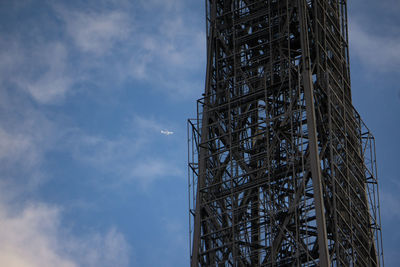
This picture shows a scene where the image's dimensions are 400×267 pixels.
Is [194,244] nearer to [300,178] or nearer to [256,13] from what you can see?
[300,178]

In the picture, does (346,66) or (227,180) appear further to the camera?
(346,66)

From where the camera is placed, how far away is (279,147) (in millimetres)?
49281

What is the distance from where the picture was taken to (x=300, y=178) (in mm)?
47656

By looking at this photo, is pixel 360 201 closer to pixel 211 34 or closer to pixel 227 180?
pixel 227 180

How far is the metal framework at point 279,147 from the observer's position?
4722cm

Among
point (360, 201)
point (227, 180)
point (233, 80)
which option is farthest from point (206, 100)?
point (360, 201)

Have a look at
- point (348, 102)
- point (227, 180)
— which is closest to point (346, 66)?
point (348, 102)

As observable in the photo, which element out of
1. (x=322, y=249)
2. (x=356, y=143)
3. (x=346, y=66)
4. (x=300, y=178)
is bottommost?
(x=322, y=249)

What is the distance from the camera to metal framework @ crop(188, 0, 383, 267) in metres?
47.2

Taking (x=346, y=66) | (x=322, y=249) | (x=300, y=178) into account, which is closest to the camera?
(x=322, y=249)

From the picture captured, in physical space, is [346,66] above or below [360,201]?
above

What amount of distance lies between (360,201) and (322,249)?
7.37m

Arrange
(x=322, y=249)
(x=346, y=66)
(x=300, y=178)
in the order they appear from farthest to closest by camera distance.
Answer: (x=346, y=66) < (x=300, y=178) < (x=322, y=249)

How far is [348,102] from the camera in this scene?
53.7 meters
